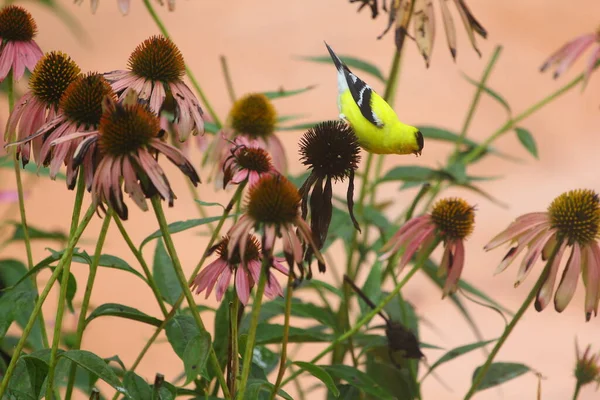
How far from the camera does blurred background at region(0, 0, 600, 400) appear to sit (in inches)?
94.1

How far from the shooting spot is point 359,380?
0.78 m

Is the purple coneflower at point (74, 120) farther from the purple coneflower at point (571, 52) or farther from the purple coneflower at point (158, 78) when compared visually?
the purple coneflower at point (571, 52)

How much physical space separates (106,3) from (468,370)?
3268mm

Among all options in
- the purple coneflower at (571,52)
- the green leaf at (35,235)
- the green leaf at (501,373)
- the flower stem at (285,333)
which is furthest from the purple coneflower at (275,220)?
the purple coneflower at (571,52)

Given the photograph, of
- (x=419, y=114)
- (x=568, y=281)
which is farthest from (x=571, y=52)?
(x=419, y=114)

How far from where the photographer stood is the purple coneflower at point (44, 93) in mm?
718

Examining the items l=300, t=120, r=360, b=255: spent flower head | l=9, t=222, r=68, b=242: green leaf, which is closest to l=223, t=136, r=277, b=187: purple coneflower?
l=300, t=120, r=360, b=255: spent flower head

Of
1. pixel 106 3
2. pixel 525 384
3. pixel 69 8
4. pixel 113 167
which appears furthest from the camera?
pixel 106 3

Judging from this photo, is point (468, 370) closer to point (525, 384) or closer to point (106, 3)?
point (525, 384)

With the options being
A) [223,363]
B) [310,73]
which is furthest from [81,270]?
[223,363]

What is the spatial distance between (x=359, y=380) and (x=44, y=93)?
1.20 ft

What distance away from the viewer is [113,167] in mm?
583

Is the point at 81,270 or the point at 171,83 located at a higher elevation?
the point at 81,270

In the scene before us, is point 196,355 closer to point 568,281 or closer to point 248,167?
point 248,167
